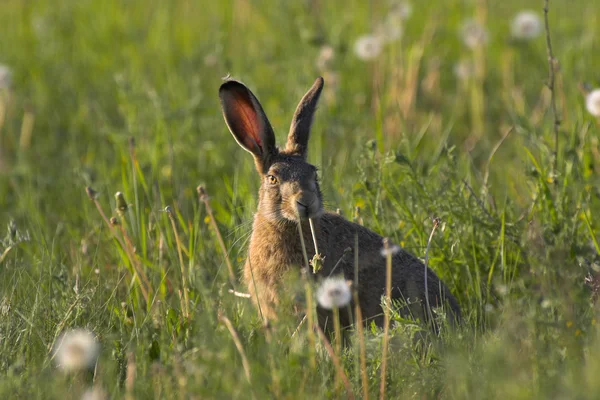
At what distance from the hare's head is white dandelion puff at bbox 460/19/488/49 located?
325 centimetres

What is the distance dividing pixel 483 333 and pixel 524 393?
127cm

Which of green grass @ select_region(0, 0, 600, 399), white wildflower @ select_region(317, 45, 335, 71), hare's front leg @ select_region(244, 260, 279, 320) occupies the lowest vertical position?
hare's front leg @ select_region(244, 260, 279, 320)

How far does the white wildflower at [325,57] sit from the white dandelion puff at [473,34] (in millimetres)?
1371

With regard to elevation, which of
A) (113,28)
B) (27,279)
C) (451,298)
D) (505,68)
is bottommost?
(451,298)

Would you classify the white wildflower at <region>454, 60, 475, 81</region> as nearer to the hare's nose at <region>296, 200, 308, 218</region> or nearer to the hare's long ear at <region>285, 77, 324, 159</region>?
the hare's long ear at <region>285, 77, 324, 159</region>

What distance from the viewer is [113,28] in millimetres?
8430

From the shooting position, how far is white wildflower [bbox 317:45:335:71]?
664 cm

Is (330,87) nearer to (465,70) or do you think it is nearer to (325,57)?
(325,57)

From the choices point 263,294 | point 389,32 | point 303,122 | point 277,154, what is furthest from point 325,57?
point 263,294

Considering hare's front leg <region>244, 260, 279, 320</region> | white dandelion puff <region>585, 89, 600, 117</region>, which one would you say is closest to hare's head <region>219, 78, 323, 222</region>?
hare's front leg <region>244, 260, 279, 320</region>

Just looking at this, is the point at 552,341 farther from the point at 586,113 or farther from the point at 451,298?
the point at 586,113

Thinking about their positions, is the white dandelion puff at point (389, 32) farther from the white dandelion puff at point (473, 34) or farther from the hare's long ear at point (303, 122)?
the hare's long ear at point (303, 122)

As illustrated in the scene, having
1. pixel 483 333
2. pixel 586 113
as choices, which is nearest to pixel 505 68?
pixel 586 113

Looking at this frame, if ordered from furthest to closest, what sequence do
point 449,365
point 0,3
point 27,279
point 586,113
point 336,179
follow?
point 0,3, point 586,113, point 336,179, point 27,279, point 449,365
